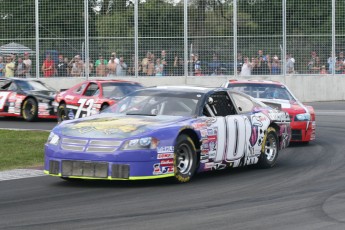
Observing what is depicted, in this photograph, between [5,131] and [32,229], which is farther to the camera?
[5,131]

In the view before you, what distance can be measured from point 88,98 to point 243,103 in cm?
938

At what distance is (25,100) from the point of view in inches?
945

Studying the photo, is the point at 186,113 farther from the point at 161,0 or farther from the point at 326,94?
the point at 326,94

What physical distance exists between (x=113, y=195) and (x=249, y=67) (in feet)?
76.5

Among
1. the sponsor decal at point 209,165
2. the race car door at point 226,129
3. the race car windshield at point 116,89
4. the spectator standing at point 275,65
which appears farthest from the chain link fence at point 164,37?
the sponsor decal at point 209,165

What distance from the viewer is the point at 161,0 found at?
107 feet

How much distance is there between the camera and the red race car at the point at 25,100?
2372cm

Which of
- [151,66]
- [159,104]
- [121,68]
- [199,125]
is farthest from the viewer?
[151,66]

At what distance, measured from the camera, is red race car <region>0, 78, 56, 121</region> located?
23.7 meters

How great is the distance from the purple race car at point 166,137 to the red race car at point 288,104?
3090 millimetres

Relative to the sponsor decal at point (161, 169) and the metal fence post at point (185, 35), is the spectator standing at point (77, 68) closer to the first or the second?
the metal fence post at point (185, 35)

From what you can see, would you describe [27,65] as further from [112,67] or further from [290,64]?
[290,64]

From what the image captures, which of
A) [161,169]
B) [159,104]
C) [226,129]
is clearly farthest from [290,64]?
[161,169]

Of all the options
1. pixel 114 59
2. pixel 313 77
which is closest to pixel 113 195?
pixel 114 59
